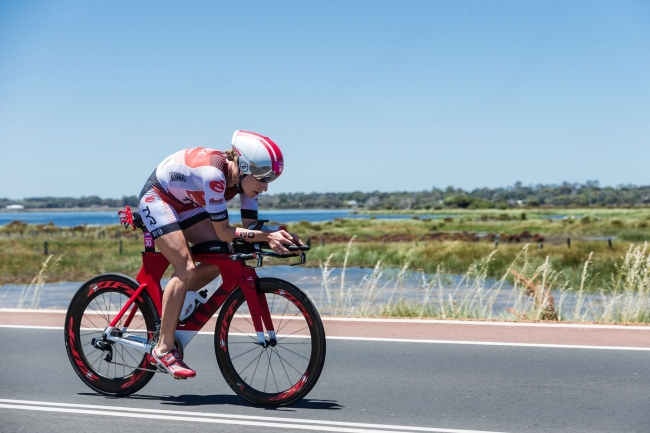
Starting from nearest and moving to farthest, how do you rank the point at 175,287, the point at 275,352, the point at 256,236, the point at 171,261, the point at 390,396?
the point at 256,236, the point at 175,287, the point at 171,261, the point at 275,352, the point at 390,396

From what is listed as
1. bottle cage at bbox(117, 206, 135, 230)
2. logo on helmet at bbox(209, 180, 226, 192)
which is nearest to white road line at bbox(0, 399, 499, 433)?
bottle cage at bbox(117, 206, 135, 230)

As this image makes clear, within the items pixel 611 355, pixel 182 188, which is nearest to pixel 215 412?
pixel 182 188

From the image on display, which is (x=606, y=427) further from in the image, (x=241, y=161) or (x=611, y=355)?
(x=241, y=161)

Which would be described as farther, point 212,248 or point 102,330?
point 102,330

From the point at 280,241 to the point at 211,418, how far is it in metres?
1.30

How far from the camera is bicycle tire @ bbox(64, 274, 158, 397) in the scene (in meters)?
5.61

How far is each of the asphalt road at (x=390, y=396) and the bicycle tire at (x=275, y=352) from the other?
0.52 feet

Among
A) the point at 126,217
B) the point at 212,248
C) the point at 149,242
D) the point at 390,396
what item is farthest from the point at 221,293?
the point at 390,396

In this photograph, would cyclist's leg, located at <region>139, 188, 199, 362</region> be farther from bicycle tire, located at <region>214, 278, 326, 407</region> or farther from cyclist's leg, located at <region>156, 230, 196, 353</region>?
bicycle tire, located at <region>214, 278, 326, 407</region>

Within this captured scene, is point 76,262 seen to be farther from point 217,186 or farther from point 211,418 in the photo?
point 217,186

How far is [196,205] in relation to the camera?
564 cm

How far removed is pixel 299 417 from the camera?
16.6 ft

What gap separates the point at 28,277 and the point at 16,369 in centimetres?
2832

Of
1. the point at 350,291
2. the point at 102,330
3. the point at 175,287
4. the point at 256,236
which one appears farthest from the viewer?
the point at 350,291
